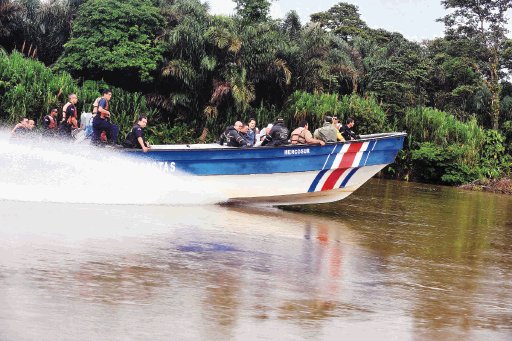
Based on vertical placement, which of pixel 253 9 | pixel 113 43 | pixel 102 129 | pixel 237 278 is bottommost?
pixel 237 278

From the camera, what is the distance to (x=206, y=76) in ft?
104

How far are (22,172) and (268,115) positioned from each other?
1958 cm

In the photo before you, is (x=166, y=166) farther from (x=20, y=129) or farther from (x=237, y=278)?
(x=237, y=278)

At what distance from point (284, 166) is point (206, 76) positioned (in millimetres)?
17786

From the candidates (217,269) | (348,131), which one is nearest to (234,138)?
(348,131)

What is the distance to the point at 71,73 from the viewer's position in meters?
31.3

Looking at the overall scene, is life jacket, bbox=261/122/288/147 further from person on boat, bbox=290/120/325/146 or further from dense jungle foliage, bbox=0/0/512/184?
dense jungle foliage, bbox=0/0/512/184

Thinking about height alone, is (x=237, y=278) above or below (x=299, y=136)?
below

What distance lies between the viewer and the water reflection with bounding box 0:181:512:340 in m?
5.68

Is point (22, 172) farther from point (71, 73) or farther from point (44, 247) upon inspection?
point (71, 73)

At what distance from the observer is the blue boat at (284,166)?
14133 millimetres

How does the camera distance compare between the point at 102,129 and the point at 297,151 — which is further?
the point at 297,151

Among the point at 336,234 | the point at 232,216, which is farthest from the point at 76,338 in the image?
the point at 232,216

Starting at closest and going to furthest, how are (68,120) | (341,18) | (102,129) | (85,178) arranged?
1. (85,178)
2. (102,129)
3. (68,120)
4. (341,18)
